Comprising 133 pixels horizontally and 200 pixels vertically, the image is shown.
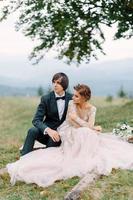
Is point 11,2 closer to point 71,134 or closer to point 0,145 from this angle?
point 0,145

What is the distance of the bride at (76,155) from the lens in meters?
11.7

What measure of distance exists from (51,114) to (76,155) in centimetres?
127

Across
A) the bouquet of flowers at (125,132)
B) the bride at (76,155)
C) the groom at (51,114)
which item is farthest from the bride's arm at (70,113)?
the bouquet of flowers at (125,132)

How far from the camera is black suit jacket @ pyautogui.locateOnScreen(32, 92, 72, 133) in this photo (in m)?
12.8

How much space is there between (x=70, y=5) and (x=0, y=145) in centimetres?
1714

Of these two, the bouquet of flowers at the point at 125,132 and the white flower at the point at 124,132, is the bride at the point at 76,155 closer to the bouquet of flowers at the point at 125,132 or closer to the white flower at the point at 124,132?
the bouquet of flowers at the point at 125,132

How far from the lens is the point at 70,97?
13.0m

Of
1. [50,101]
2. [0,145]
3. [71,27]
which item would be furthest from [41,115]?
[71,27]

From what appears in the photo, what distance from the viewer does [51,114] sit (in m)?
12.9

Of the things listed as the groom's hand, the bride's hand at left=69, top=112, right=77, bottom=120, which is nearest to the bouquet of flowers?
the bride's hand at left=69, top=112, right=77, bottom=120

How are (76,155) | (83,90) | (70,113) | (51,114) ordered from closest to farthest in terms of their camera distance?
(76,155) → (83,90) → (70,113) → (51,114)

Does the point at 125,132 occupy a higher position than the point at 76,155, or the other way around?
the point at 125,132

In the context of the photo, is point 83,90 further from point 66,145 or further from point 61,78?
point 66,145

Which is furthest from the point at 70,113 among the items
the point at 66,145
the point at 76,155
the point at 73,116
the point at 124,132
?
the point at 124,132
